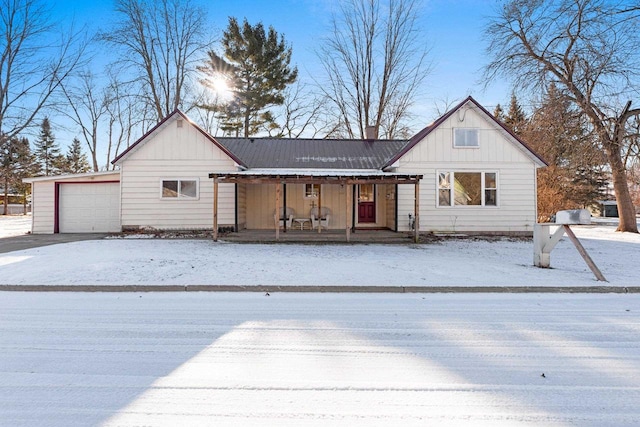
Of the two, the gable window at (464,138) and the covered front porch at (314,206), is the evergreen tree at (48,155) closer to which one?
the covered front porch at (314,206)

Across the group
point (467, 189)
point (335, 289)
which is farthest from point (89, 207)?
point (467, 189)

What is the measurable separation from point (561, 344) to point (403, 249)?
6819 mm

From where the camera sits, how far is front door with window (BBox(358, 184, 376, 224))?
15.5 meters

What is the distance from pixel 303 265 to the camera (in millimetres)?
7469

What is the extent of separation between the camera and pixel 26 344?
3469 mm

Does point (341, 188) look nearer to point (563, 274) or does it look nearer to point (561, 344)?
point (563, 274)

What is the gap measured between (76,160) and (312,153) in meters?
46.5

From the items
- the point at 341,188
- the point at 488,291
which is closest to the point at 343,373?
the point at 488,291

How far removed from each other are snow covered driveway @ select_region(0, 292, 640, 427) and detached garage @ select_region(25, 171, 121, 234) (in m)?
10.5

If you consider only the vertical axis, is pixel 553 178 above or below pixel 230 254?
above

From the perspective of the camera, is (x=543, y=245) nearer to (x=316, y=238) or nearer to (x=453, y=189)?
(x=453, y=189)

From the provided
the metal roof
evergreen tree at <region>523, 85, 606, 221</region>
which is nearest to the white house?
the metal roof

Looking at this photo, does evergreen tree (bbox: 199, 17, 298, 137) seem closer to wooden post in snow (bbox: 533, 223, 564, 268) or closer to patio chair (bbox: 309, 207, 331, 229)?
patio chair (bbox: 309, 207, 331, 229)

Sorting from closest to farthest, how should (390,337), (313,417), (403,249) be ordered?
(313,417) → (390,337) → (403,249)
